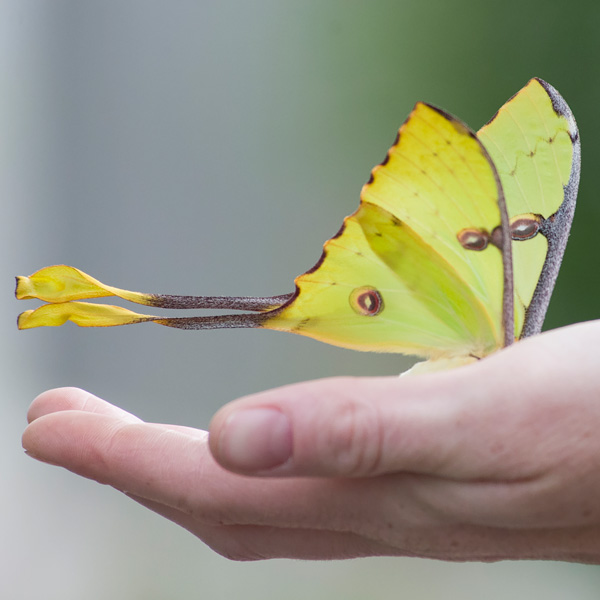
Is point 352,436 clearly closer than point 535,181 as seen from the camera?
Yes

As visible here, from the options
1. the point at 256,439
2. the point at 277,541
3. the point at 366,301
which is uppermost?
the point at 366,301

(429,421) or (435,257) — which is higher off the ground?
(435,257)

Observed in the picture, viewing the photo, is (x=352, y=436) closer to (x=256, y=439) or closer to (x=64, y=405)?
(x=256, y=439)

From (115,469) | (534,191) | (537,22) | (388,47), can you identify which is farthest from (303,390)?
(537,22)

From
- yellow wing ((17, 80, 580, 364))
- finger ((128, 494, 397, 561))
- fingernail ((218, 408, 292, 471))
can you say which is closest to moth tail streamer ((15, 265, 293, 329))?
yellow wing ((17, 80, 580, 364))

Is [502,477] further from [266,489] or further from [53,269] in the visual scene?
[53,269]

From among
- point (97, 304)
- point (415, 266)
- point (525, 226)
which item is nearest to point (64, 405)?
point (97, 304)

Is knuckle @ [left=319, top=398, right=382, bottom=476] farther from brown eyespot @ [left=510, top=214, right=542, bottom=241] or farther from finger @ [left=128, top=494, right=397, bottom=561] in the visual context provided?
brown eyespot @ [left=510, top=214, right=542, bottom=241]
